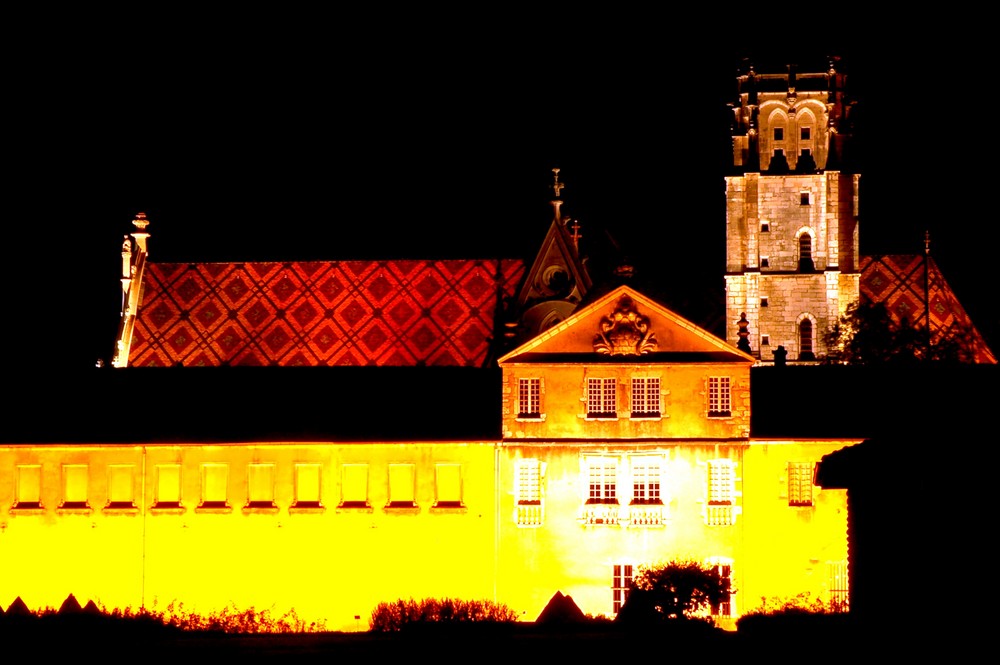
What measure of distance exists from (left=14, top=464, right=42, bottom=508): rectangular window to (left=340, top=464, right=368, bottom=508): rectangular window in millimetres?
9664

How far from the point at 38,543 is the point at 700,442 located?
21.0 meters

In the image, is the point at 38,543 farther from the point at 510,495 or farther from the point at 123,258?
the point at 123,258

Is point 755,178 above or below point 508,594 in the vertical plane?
above

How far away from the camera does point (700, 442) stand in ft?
234

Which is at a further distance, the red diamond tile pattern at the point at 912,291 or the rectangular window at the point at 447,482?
the red diamond tile pattern at the point at 912,291

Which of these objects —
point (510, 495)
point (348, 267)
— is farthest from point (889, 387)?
point (348, 267)

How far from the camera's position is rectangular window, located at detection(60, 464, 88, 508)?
2894 inches

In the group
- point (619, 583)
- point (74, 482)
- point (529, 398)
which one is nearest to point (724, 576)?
point (619, 583)

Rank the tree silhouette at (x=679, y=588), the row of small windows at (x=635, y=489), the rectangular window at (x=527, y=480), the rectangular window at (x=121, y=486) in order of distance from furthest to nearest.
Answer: the rectangular window at (x=121, y=486)
the rectangular window at (x=527, y=480)
the row of small windows at (x=635, y=489)
the tree silhouette at (x=679, y=588)

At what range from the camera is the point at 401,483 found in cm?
7288

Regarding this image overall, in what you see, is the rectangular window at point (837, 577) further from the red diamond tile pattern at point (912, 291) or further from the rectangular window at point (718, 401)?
the red diamond tile pattern at point (912, 291)

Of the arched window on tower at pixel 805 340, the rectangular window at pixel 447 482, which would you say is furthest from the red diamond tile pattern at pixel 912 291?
the rectangular window at pixel 447 482

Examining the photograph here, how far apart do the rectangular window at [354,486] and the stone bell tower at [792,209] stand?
2695cm

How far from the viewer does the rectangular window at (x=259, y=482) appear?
73.1m
